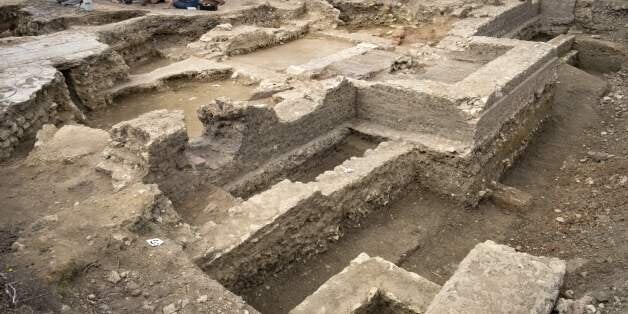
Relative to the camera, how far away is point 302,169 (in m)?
6.41

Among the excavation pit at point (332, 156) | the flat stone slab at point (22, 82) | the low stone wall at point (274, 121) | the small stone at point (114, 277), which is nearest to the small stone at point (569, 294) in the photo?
the excavation pit at point (332, 156)

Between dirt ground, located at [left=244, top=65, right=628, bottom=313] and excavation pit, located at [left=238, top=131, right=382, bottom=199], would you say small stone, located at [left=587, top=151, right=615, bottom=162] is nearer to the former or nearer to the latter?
dirt ground, located at [left=244, top=65, right=628, bottom=313]

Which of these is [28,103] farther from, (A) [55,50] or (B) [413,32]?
(B) [413,32]

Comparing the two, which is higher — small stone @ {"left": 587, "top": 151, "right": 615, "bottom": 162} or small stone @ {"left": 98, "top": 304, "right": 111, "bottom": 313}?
small stone @ {"left": 98, "top": 304, "right": 111, "bottom": 313}

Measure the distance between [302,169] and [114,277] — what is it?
3.25 meters

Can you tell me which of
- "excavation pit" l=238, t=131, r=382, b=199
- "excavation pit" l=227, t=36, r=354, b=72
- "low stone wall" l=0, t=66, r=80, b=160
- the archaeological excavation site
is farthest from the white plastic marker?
"excavation pit" l=227, t=36, r=354, b=72

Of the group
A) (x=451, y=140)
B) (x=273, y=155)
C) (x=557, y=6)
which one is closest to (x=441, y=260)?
(x=451, y=140)

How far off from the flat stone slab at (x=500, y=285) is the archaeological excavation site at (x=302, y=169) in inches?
0.6

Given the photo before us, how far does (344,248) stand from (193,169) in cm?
176

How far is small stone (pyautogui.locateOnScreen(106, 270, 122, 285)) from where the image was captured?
3.44 meters

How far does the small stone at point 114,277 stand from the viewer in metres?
3.44

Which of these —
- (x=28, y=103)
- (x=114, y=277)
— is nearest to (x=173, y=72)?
(x=28, y=103)

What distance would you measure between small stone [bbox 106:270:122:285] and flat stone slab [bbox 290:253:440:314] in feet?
4.04

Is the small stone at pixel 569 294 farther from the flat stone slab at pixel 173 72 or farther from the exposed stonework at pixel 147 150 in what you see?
the flat stone slab at pixel 173 72
